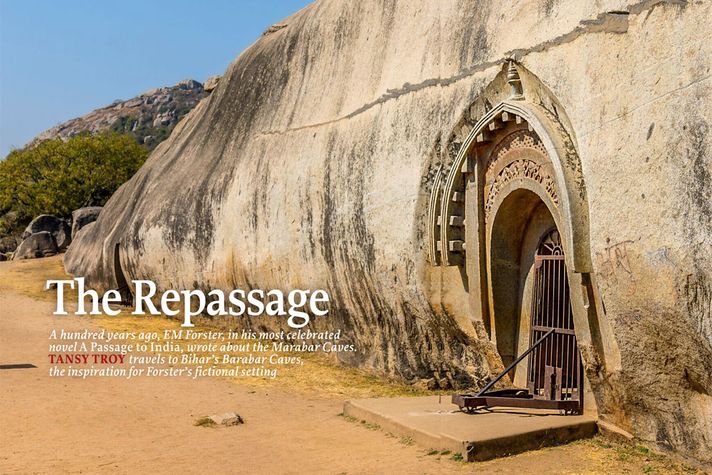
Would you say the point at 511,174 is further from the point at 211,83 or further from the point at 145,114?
the point at 145,114

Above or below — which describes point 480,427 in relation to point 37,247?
below

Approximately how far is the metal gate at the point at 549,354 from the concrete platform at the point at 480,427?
4.3 inches

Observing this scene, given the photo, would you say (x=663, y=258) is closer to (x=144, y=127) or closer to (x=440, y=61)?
(x=440, y=61)

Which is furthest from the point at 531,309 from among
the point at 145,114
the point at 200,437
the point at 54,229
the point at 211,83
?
the point at 145,114

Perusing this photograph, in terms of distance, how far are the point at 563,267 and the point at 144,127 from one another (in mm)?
62424

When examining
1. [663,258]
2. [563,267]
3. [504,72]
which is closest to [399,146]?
[504,72]

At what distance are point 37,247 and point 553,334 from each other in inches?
781

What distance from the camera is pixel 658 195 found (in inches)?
206

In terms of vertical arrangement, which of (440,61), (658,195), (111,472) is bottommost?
(111,472)

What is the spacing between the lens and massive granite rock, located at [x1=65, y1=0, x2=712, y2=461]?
5.19 meters

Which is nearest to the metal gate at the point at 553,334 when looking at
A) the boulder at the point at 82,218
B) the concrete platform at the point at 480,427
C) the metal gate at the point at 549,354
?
the metal gate at the point at 549,354

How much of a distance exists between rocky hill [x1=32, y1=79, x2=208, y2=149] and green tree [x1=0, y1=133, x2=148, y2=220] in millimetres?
32492

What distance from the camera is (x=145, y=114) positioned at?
227ft

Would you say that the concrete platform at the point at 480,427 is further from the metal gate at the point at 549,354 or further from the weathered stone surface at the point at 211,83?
the weathered stone surface at the point at 211,83
